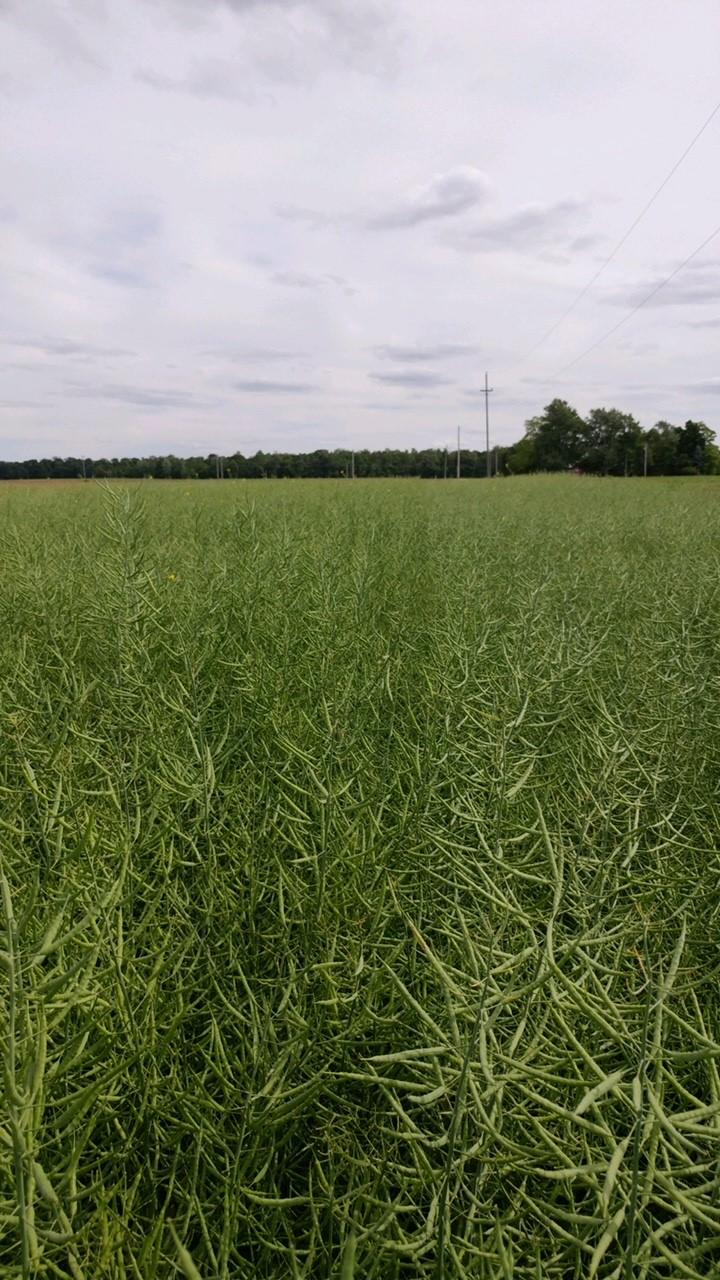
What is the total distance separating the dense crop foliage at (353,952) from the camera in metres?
0.53

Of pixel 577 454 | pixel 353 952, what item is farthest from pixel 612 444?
pixel 353 952

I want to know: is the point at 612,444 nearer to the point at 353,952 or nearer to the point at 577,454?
the point at 577,454

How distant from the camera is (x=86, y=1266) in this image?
671 mm

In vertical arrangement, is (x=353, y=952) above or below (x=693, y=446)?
below

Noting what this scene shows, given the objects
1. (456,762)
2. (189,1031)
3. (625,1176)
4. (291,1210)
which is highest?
(456,762)

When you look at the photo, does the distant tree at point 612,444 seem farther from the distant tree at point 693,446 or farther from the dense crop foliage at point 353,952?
the dense crop foliage at point 353,952

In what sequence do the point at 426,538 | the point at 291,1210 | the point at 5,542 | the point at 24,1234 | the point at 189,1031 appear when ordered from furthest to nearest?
the point at 426,538 → the point at 5,542 → the point at 189,1031 → the point at 291,1210 → the point at 24,1234

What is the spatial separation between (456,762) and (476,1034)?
0.65 meters

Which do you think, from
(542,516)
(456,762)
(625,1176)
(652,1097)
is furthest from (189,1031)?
(542,516)

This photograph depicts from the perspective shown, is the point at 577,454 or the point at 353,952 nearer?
the point at 353,952

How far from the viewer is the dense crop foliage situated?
0.53 meters

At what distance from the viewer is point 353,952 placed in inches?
35.7

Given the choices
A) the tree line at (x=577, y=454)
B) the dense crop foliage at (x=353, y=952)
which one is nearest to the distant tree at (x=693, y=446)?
the tree line at (x=577, y=454)

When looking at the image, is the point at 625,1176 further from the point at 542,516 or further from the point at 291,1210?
the point at 542,516
